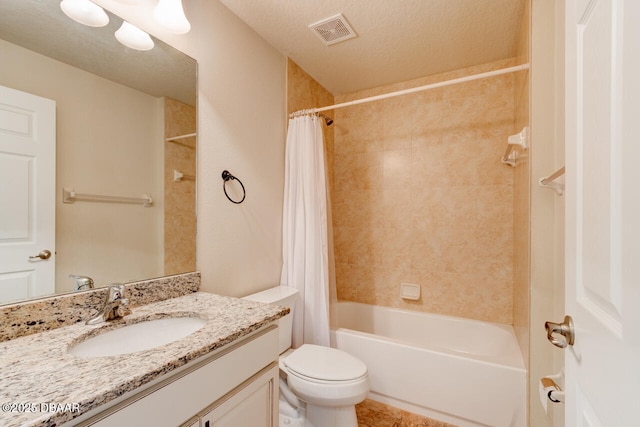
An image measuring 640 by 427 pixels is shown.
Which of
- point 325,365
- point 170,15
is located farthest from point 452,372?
point 170,15

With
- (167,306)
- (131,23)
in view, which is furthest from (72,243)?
(131,23)

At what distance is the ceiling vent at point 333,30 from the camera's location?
168 centimetres

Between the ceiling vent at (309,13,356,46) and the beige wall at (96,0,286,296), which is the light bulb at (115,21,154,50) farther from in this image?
the ceiling vent at (309,13,356,46)

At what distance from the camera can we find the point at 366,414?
1.75 metres

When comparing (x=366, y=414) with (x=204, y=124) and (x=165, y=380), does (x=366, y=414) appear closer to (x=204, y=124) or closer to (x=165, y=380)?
(x=165, y=380)

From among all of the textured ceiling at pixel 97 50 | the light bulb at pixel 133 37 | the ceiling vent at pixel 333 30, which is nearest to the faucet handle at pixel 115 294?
the textured ceiling at pixel 97 50

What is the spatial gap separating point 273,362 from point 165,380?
45 cm

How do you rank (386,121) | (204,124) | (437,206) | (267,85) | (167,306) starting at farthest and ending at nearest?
(386,121) < (437,206) < (267,85) < (204,124) < (167,306)

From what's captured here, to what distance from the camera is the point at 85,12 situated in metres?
1.04

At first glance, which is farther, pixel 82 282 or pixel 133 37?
pixel 133 37

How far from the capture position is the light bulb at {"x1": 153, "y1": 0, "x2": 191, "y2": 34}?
3.95 ft

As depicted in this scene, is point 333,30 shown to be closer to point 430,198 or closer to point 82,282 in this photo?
point 430,198

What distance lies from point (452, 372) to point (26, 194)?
2.10m
